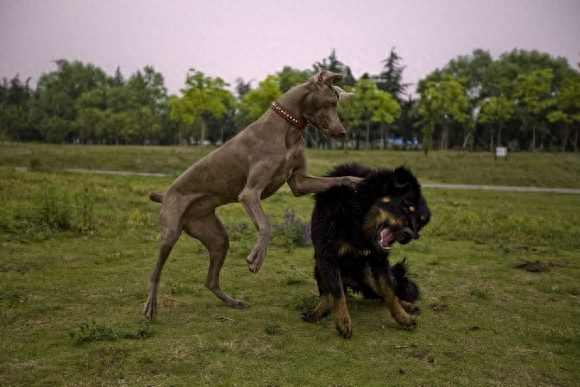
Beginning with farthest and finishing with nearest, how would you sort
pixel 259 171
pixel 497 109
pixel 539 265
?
1. pixel 497 109
2. pixel 539 265
3. pixel 259 171

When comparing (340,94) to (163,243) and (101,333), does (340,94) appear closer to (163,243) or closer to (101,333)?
(163,243)

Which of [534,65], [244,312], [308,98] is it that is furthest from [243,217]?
[534,65]

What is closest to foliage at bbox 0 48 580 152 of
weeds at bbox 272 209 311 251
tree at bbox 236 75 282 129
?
tree at bbox 236 75 282 129

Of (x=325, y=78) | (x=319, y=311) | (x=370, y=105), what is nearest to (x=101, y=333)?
(x=319, y=311)

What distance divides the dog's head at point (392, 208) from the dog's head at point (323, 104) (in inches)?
27.6

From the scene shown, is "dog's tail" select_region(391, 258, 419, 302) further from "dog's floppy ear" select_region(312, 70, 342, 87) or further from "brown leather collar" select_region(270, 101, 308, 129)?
"dog's floppy ear" select_region(312, 70, 342, 87)

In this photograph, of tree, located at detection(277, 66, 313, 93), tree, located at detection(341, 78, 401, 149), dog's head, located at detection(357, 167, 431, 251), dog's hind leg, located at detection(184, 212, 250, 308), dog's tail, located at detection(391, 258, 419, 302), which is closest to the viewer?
dog's head, located at detection(357, 167, 431, 251)

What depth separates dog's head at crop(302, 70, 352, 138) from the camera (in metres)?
5.62

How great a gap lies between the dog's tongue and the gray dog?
2.24 feet

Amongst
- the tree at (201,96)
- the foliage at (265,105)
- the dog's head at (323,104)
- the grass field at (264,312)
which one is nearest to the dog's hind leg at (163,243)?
the grass field at (264,312)

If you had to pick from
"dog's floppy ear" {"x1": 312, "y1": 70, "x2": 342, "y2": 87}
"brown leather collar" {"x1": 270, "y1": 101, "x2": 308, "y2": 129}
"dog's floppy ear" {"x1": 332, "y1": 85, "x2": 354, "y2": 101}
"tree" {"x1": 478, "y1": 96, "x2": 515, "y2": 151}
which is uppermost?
"tree" {"x1": 478, "y1": 96, "x2": 515, "y2": 151}

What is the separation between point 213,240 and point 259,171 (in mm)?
1539

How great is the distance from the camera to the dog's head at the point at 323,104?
18.4ft

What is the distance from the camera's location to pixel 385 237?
18.1 ft
